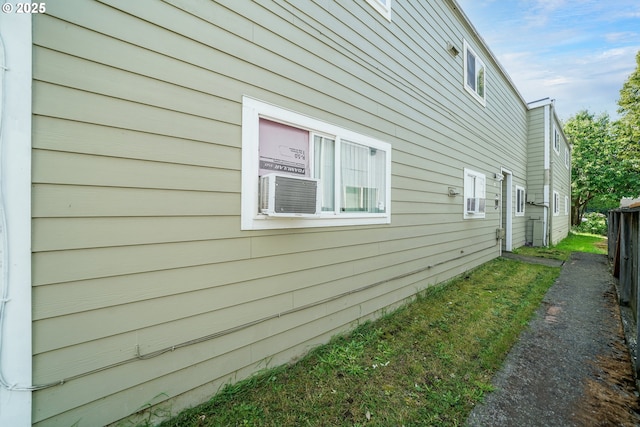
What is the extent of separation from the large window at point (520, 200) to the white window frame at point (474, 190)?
3976 millimetres

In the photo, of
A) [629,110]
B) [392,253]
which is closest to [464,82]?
[392,253]

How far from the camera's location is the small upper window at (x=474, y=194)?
6344 millimetres

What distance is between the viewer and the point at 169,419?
193 cm

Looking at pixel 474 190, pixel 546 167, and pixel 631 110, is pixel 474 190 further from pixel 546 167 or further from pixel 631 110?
pixel 631 110

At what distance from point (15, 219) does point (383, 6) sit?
4589mm

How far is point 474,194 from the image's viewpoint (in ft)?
22.2

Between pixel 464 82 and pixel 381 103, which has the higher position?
pixel 464 82

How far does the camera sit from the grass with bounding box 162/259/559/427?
82.4 inches

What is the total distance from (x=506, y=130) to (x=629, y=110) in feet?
58.5

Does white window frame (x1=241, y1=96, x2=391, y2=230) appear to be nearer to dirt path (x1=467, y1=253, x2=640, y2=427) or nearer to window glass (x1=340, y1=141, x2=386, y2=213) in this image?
window glass (x1=340, y1=141, x2=386, y2=213)

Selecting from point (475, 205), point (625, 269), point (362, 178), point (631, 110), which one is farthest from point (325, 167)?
point (631, 110)

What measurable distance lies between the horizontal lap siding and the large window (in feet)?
30.3

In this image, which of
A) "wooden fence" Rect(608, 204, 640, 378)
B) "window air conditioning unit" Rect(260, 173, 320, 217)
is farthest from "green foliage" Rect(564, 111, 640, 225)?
"window air conditioning unit" Rect(260, 173, 320, 217)

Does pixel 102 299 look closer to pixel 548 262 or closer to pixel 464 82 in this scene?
pixel 464 82
